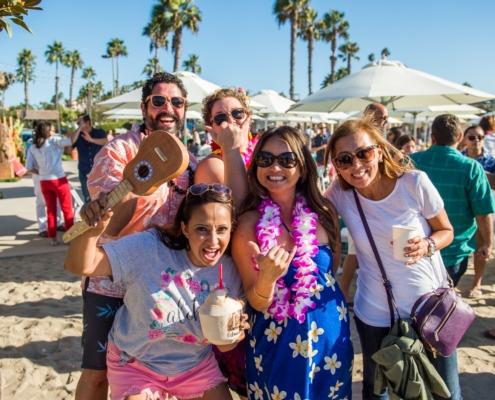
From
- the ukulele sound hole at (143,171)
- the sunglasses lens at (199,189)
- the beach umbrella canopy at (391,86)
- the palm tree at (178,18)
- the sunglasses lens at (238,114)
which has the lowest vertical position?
the sunglasses lens at (199,189)

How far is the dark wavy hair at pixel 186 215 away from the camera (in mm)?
1863

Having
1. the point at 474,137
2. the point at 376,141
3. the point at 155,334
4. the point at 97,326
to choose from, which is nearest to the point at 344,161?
the point at 376,141

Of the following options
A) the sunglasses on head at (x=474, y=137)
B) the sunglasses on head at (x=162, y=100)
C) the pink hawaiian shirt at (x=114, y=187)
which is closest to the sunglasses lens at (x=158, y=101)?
the sunglasses on head at (x=162, y=100)

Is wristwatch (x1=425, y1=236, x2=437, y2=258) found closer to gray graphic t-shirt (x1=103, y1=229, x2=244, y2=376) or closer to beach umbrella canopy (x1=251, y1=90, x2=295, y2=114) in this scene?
gray graphic t-shirt (x1=103, y1=229, x2=244, y2=376)

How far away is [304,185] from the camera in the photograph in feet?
7.13

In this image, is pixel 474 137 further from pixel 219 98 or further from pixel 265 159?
pixel 265 159

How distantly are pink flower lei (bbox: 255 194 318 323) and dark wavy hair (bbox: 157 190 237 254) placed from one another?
0.57ft

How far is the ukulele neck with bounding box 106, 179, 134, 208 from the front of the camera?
62.2 inches

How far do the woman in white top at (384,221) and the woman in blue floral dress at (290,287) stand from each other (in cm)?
19

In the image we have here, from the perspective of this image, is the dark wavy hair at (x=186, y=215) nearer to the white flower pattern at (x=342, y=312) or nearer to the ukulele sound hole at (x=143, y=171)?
the ukulele sound hole at (x=143, y=171)

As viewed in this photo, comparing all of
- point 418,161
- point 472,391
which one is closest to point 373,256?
point 418,161

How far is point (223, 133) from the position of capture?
7.13 feet

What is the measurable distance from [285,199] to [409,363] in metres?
0.97

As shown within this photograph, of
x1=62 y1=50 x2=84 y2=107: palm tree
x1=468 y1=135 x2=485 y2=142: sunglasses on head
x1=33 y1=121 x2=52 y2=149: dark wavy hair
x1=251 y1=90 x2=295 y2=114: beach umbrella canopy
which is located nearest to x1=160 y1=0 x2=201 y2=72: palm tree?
x1=251 y1=90 x2=295 y2=114: beach umbrella canopy
